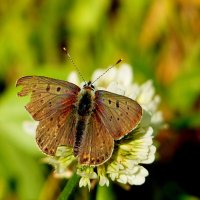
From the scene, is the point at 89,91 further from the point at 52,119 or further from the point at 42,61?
the point at 42,61

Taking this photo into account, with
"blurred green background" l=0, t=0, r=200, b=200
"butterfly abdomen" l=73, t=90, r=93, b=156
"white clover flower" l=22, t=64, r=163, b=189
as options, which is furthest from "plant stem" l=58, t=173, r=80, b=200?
"blurred green background" l=0, t=0, r=200, b=200

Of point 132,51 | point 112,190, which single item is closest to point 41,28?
point 132,51

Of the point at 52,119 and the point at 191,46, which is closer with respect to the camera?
the point at 52,119

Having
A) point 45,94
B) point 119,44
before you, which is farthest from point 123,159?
point 119,44

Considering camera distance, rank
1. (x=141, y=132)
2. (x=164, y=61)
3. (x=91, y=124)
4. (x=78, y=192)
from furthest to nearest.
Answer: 1. (x=164, y=61)
2. (x=78, y=192)
3. (x=141, y=132)
4. (x=91, y=124)

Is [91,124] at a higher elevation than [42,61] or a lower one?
lower

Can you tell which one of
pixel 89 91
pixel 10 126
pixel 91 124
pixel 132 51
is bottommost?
pixel 91 124

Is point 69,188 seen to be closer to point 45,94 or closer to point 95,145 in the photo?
point 95,145

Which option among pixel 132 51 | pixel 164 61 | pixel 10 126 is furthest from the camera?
pixel 164 61
